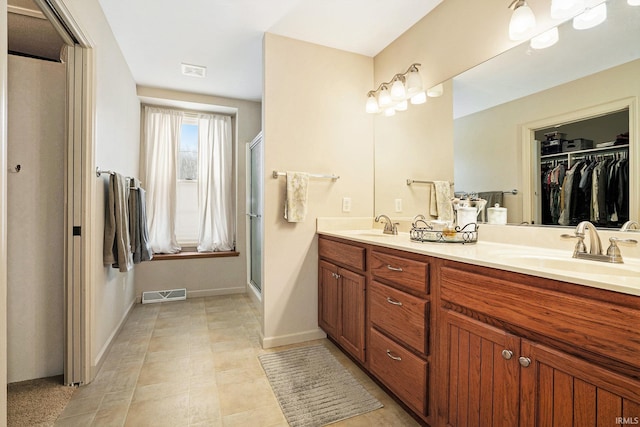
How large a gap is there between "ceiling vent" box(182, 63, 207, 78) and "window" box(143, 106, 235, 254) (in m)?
0.73

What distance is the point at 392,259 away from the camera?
5.25 feet

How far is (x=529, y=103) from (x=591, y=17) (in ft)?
1.28

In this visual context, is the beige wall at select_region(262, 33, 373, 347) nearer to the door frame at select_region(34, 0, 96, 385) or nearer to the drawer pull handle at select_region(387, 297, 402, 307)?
the drawer pull handle at select_region(387, 297, 402, 307)

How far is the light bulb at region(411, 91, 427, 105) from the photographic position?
2.22m

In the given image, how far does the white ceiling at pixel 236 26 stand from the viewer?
2.04 m

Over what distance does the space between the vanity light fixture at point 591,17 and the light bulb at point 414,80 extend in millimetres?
926

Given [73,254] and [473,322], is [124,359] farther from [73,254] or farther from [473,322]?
[473,322]

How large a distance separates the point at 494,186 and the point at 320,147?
132 cm

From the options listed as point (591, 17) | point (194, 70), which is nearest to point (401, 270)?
point (591, 17)

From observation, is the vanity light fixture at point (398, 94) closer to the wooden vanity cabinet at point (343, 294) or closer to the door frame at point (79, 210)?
the wooden vanity cabinet at point (343, 294)

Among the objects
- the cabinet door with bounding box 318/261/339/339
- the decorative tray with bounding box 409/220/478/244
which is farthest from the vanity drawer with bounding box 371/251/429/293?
the cabinet door with bounding box 318/261/339/339

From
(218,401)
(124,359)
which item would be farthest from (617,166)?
(124,359)

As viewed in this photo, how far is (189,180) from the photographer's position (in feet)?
12.2

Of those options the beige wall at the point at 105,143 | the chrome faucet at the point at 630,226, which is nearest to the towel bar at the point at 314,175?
the beige wall at the point at 105,143
